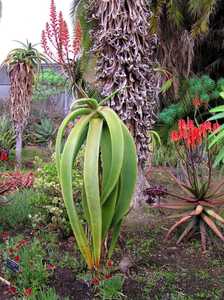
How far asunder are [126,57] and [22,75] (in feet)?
20.5

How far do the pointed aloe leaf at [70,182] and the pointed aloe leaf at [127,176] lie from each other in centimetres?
34

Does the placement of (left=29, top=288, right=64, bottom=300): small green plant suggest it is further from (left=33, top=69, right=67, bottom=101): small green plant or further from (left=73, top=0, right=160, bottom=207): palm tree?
(left=33, top=69, right=67, bottom=101): small green plant

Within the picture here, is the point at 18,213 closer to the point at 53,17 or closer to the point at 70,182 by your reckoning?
the point at 70,182

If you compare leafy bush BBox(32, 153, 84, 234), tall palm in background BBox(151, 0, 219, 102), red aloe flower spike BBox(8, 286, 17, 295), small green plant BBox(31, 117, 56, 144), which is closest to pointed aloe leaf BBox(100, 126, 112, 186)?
red aloe flower spike BBox(8, 286, 17, 295)

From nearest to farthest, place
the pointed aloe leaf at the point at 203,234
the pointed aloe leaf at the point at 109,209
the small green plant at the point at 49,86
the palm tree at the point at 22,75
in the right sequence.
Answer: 1. the pointed aloe leaf at the point at 109,209
2. the pointed aloe leaf at the point at 203,234
3. the palm tree at the point at 22,75
4. the small green plant at the point at 49,86

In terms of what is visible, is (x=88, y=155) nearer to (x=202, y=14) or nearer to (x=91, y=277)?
(x=91, y=277)

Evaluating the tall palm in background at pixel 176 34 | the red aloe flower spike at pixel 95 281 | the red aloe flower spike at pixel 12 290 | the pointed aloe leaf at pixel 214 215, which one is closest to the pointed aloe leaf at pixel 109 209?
the red aloe flower spike at pixel 95 281

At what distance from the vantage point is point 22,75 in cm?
1027

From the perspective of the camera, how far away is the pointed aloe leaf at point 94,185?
3051 mm

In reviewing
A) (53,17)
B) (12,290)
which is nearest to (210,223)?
(12,290)

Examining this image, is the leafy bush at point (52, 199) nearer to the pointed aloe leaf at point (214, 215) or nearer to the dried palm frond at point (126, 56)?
the dried palm frond at point (126, 56)

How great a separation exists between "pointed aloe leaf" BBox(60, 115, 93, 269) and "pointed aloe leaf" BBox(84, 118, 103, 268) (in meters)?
0.09

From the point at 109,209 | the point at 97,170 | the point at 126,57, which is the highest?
the point at 126,57

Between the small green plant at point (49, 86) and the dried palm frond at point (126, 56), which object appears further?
the small green plant at point (49, 86)
